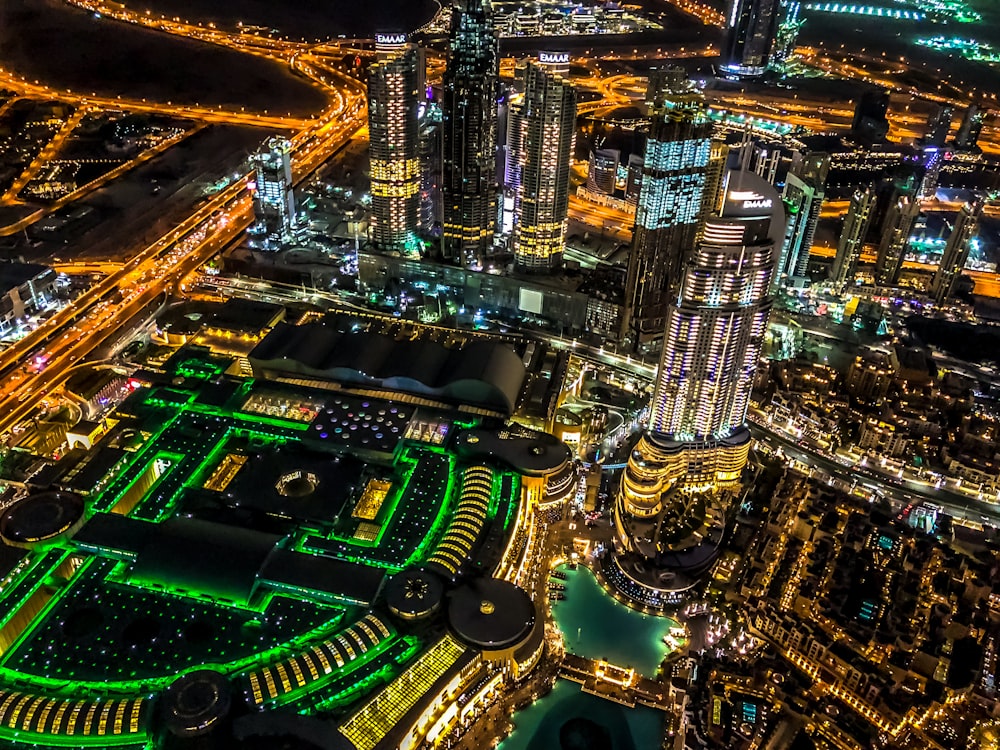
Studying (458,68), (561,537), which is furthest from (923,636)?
(458,68)

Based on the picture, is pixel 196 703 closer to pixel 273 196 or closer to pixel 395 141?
pixel 395 141

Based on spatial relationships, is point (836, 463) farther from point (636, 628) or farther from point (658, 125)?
point (658, 125)

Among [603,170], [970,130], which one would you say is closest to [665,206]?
[603,170]

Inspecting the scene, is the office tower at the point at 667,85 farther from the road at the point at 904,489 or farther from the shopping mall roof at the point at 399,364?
the road at the point at 904,489

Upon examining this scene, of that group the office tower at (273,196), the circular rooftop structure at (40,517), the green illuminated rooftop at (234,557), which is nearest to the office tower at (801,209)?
the green illuminated rooftop at (234,557)

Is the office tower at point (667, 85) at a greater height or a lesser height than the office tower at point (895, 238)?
greater

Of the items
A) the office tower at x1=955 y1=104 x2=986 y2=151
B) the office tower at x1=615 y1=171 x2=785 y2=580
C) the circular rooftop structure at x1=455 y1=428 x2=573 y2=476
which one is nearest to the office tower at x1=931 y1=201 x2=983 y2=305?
the office tower at x1=615 y1=171 x2=785 y2=580
